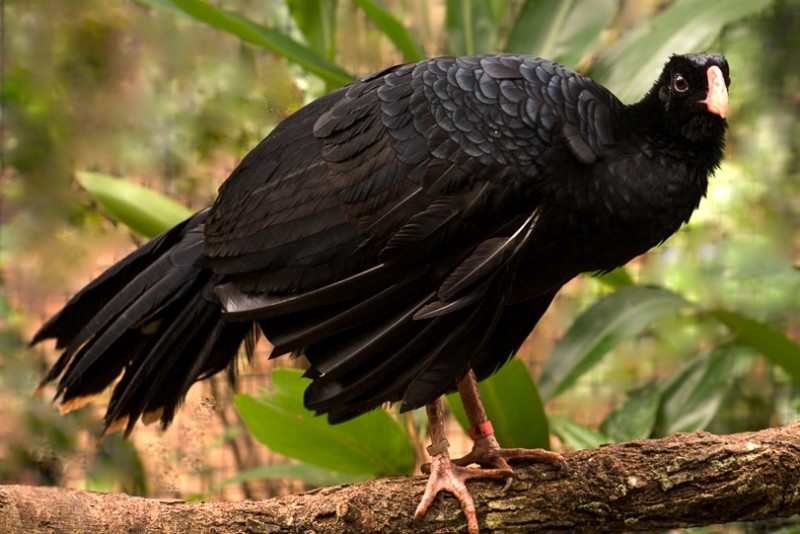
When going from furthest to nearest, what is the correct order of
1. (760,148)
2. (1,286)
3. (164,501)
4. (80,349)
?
1. (760,148)
2. (1,286)
3. (80,349)
4. (164,501)

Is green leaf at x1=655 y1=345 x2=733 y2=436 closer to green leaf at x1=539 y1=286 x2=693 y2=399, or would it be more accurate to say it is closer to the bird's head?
green leaf at x1=539 y1=286 x2=693 y2=399

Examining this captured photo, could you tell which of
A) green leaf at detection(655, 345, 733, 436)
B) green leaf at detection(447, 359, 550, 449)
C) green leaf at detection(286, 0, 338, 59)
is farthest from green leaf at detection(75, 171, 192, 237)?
green leaf at detection(655, 345, 733, 436)

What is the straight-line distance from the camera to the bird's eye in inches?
76.3

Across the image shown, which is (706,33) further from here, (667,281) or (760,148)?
(667,281)

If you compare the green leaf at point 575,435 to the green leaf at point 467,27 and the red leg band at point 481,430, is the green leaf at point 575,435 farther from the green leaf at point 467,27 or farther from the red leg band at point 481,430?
the green leaf at point 467,27

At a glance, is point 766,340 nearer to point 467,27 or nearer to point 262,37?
point 467,27

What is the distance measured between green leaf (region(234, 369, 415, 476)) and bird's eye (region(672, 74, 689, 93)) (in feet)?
4.02

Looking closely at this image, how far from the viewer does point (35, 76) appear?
342 cm

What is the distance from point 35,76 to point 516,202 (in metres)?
2.28

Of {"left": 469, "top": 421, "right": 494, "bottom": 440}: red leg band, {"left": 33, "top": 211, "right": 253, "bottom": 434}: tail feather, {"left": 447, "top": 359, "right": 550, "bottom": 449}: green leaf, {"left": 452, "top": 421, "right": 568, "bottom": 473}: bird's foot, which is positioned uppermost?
{"left": 33, "top": 211, "right": 253, "bottom": 434}: tail feather

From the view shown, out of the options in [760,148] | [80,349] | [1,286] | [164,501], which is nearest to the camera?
[164,501]

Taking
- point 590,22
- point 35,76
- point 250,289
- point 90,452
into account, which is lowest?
point 250,289

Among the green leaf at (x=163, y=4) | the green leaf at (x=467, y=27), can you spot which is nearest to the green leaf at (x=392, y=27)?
the green leaf at (x=467, y=27)

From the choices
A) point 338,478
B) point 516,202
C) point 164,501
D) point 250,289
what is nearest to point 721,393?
point 338,478
